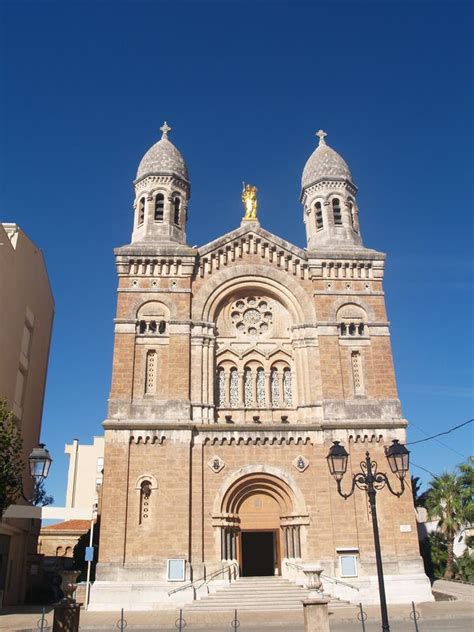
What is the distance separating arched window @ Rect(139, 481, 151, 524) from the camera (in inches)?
909

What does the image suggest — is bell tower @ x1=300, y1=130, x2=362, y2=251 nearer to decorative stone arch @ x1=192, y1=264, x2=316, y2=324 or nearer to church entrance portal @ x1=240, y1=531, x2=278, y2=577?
decorative stone arch @ x1=192, y1=264, x2=316, y2=324

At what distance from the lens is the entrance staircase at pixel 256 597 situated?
21.0 meters

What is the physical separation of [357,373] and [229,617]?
11914 millimetres

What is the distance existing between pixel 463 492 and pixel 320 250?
16.6m

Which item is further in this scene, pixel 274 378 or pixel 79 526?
pixel 79 526

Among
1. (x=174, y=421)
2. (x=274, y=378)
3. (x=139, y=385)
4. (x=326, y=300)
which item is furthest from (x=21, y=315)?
(x=326, y=300)

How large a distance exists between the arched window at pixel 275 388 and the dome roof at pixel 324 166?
1120 centimetres

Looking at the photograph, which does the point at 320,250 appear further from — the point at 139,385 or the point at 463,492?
the point at 463,492

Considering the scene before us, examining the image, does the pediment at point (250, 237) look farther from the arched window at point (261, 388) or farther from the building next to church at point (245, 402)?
the arched window at point (261, 388)

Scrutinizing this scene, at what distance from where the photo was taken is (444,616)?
19.0 m

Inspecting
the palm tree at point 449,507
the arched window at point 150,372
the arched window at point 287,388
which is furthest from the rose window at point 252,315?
the palm tree at point 449,507

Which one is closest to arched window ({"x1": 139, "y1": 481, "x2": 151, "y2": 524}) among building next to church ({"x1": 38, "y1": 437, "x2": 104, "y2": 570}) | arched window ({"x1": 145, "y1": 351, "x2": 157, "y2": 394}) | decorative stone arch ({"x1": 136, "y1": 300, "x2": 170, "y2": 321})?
arched window ({"x1": 145, "y1": 351, "x2": 157, "y2": 394})

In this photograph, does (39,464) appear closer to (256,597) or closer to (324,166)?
(256,597)

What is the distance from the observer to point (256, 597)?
21719mm
